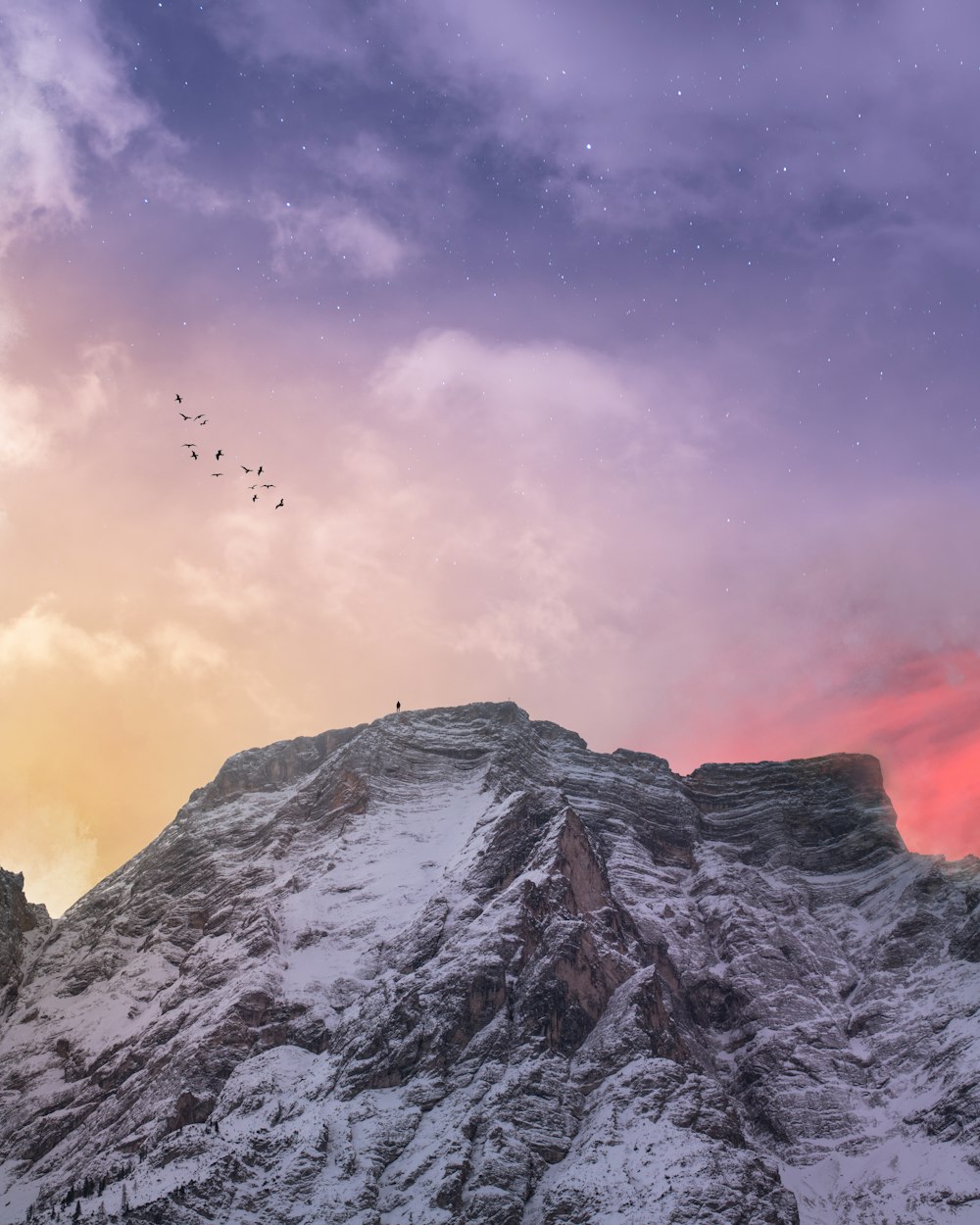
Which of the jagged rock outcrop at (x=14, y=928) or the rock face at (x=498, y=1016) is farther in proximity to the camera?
the jagged rock outcrop at (x=14, y=928)

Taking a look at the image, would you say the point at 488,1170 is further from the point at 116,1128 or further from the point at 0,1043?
the point at 0,1043

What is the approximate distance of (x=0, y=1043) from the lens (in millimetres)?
139875

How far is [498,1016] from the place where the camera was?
117m

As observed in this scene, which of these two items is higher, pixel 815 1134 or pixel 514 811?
pixel 514 811

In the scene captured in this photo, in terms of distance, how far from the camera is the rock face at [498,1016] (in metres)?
98.4

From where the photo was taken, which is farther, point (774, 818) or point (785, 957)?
point (774, 818)

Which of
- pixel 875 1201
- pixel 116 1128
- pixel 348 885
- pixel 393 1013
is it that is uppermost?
pixel 348 885

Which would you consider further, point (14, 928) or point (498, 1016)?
point (14, 928)

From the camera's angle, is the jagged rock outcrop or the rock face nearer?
the rock face

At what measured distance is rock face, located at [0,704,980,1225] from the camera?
323ft

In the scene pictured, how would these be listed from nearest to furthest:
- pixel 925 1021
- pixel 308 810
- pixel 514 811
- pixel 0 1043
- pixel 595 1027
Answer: pixel 595 1027 → pixel 925 1021 → pixel 0 1043 → pixel 514 811 → pixel 308 810

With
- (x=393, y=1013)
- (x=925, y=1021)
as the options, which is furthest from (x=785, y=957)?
(x=393, y=1013)

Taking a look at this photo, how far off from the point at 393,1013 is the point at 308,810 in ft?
206

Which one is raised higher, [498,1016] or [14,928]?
[14,928]
